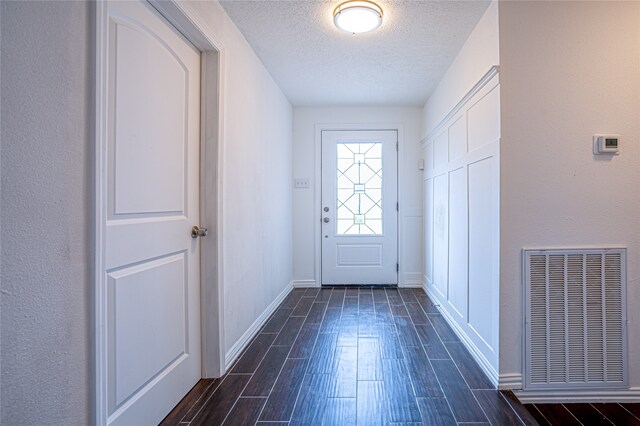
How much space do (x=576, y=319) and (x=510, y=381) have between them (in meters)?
0.50

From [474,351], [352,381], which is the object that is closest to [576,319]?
[474,351]

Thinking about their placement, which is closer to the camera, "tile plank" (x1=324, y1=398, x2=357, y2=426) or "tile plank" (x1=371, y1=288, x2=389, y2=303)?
"tile plank" (x1=324, y1=398, x2=357, y2=426)

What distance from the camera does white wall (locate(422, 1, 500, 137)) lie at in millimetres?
2113

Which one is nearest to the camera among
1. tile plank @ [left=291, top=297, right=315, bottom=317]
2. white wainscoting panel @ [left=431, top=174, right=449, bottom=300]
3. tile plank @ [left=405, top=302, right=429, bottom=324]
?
tile plank @ [left=405, top=302, right=429, bottom=324]

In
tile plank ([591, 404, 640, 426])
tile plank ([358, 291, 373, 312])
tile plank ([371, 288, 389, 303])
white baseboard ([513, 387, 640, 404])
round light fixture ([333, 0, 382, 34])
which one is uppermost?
round light fixture ([333, 0, 382, 34])

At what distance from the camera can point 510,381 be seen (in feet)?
6.56

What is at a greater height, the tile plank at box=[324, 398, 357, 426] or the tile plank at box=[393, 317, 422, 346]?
the tile plank at box=[393, 317, 422, 346]

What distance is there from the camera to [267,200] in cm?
340

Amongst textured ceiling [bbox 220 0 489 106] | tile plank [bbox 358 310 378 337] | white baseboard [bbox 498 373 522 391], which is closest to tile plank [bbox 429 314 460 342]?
tile plank [bbox 358 310 378 337]

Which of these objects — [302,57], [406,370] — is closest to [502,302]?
[406,370]

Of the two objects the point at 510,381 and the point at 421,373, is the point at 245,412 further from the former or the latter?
the point at 510,381

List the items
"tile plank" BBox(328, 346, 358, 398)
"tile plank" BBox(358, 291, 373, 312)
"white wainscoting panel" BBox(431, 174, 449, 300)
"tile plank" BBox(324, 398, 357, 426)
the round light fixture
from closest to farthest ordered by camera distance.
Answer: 1. "tile plank" BBox(324, 398, 357, 426)
2. "tile plank" BBox(328, 346, 358, 398)
3. the round light fixture
4. "white wainscoting panel" BBox(431, 174, 449, 300)
5. "tile plank" BBox(358, 291, 373, 312)

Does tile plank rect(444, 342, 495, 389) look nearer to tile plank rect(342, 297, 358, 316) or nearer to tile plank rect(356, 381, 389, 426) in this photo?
tile plank rect(356, 381, 389, 426)

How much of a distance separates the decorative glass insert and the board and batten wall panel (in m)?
0.92
